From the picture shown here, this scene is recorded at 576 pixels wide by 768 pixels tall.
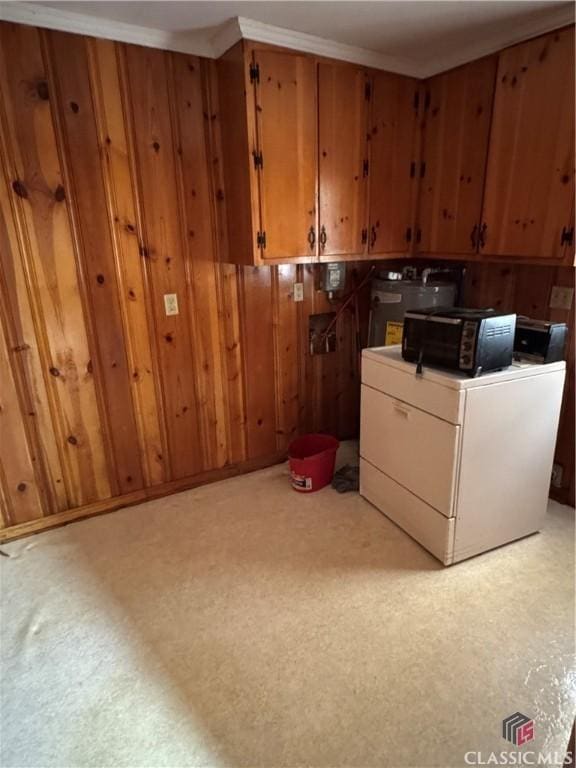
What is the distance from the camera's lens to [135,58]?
215 cm

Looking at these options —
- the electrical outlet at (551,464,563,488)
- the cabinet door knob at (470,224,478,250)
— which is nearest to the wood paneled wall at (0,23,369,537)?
the cabinet door knob at (470,224,478,250)

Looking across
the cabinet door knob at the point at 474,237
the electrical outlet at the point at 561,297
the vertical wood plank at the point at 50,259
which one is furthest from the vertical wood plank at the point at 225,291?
the electrical outlet at the point at 561,297

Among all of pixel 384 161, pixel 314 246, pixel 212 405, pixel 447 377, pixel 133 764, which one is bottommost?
pixel 133 764

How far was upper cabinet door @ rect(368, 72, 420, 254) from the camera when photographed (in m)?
2.54

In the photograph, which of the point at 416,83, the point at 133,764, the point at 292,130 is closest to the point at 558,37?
the point at 416,83

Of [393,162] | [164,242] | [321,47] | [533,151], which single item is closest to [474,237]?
[533,151]

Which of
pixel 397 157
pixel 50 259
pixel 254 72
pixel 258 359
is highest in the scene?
pixel 254 72

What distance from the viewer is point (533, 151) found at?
2.13 metres

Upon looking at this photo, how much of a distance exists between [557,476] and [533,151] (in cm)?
174

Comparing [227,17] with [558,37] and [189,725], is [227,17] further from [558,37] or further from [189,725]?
[189,725]

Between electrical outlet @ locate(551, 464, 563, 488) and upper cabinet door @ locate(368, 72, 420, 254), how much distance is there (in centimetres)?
158

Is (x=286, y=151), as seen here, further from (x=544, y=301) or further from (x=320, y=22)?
(x=544, y=301)

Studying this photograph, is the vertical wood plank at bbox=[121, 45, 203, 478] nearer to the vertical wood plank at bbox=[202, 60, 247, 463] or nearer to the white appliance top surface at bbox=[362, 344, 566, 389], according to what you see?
the vertical wood plank at bbox=[202, 60, 247, 463]

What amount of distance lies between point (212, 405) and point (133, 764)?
5.78 feet
